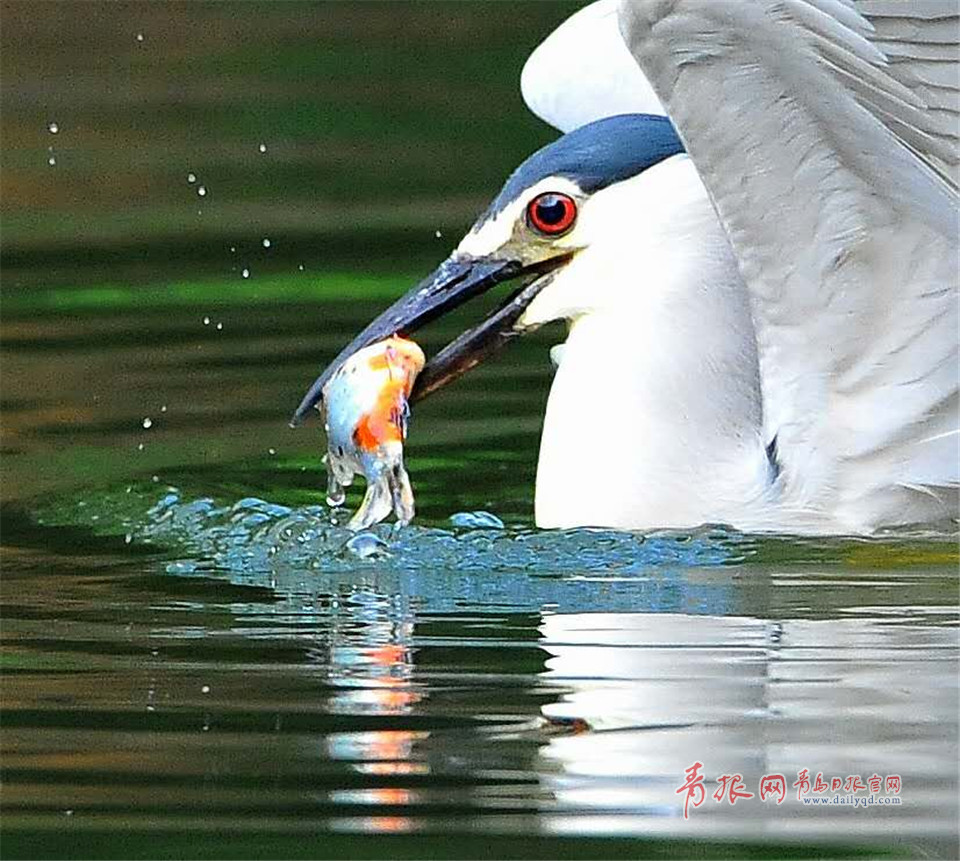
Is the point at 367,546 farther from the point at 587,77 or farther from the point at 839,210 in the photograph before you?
the point at 587,77

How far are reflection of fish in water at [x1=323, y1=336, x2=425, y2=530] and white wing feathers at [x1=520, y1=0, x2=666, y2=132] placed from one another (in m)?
1.45

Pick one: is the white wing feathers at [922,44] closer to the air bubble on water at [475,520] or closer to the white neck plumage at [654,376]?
the white neck plumage at [654,376]

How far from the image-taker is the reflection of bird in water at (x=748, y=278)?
19.2 ft

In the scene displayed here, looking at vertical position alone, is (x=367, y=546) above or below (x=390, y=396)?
below

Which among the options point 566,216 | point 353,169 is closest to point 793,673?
point 566,216

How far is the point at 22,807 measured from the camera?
447cm

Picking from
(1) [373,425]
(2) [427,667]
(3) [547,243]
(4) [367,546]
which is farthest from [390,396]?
(2) [427,667]

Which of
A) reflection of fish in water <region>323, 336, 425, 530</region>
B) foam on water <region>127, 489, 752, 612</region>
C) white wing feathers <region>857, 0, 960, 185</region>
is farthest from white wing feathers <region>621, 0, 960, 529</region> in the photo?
reflection of fish in water <region>323, 336, 425, 530</region>

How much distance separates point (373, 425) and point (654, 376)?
648 mm

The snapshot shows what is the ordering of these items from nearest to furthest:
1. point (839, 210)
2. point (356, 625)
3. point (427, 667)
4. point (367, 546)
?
1. point (427, 667)
2. point (356, 625)
3. point (839, 210)
4. point (367, 546)

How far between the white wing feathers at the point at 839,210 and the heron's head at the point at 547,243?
1.76ft

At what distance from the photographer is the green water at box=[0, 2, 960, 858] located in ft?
14.5

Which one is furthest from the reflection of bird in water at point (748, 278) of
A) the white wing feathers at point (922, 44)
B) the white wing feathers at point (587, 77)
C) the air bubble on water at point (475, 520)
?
the white wing feathers at point (587, 77)

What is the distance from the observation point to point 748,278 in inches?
245
